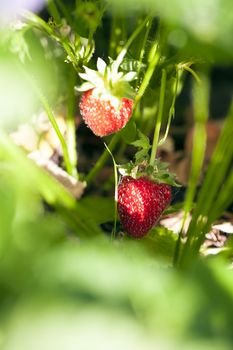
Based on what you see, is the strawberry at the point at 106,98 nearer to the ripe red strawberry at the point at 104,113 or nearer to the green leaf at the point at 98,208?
the ripe red strawberry at the point at 104,113

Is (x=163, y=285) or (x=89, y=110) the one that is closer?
(x=163, y=285)

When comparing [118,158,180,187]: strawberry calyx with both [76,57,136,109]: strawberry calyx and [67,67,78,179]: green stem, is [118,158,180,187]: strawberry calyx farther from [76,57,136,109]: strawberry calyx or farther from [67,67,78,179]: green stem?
[67,67,78,179]: green stem

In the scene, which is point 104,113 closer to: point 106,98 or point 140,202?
point 106,98

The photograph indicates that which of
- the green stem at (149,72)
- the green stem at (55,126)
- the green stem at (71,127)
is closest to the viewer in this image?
the green stem at (149,72)

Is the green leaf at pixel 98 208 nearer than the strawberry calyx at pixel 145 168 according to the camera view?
No

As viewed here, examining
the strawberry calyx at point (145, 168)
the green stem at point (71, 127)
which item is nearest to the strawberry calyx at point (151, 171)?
the strawberry calyx at point (145, 168)

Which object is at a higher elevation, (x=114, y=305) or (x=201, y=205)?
(x=114, y=305)

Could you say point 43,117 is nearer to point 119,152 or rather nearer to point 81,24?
point 119,152

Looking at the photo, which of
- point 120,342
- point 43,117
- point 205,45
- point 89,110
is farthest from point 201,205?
point 43,117
